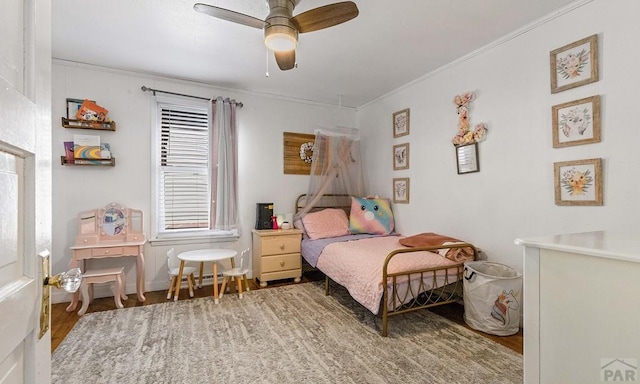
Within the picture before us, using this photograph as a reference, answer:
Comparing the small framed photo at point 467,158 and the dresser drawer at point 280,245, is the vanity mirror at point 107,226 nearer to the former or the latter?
the dresser drawer at point 280,245

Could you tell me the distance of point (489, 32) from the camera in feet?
8.37

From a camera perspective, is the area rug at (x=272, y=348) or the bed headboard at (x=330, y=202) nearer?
the area rug at (x=272, y=348)

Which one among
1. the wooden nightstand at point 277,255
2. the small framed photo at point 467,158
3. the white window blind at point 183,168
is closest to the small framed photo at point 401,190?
the small framed photo at point 467,158

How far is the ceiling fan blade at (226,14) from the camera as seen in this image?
178 centimetres

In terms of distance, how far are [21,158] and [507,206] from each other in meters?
3.09

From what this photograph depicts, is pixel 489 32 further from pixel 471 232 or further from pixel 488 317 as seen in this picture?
pixel 488 317

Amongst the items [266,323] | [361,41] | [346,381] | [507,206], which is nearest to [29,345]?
[346,381]

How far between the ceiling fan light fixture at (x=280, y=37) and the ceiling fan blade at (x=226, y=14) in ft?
0.32

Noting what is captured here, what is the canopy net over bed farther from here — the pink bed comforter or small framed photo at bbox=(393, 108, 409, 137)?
the pink bed comforter

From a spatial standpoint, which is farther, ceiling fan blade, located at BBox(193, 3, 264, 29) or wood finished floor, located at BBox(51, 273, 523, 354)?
wood finished floor, located at BBox(51, 273, 523, 354)

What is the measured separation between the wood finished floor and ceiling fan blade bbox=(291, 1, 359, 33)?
268cm

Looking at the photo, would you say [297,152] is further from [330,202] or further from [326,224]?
[326,224]

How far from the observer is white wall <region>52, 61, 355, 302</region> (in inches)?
124

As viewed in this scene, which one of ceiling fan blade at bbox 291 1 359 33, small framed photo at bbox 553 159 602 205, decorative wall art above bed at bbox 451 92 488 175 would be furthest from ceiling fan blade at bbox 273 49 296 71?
small framed photo at bbox 553 159 602 205
